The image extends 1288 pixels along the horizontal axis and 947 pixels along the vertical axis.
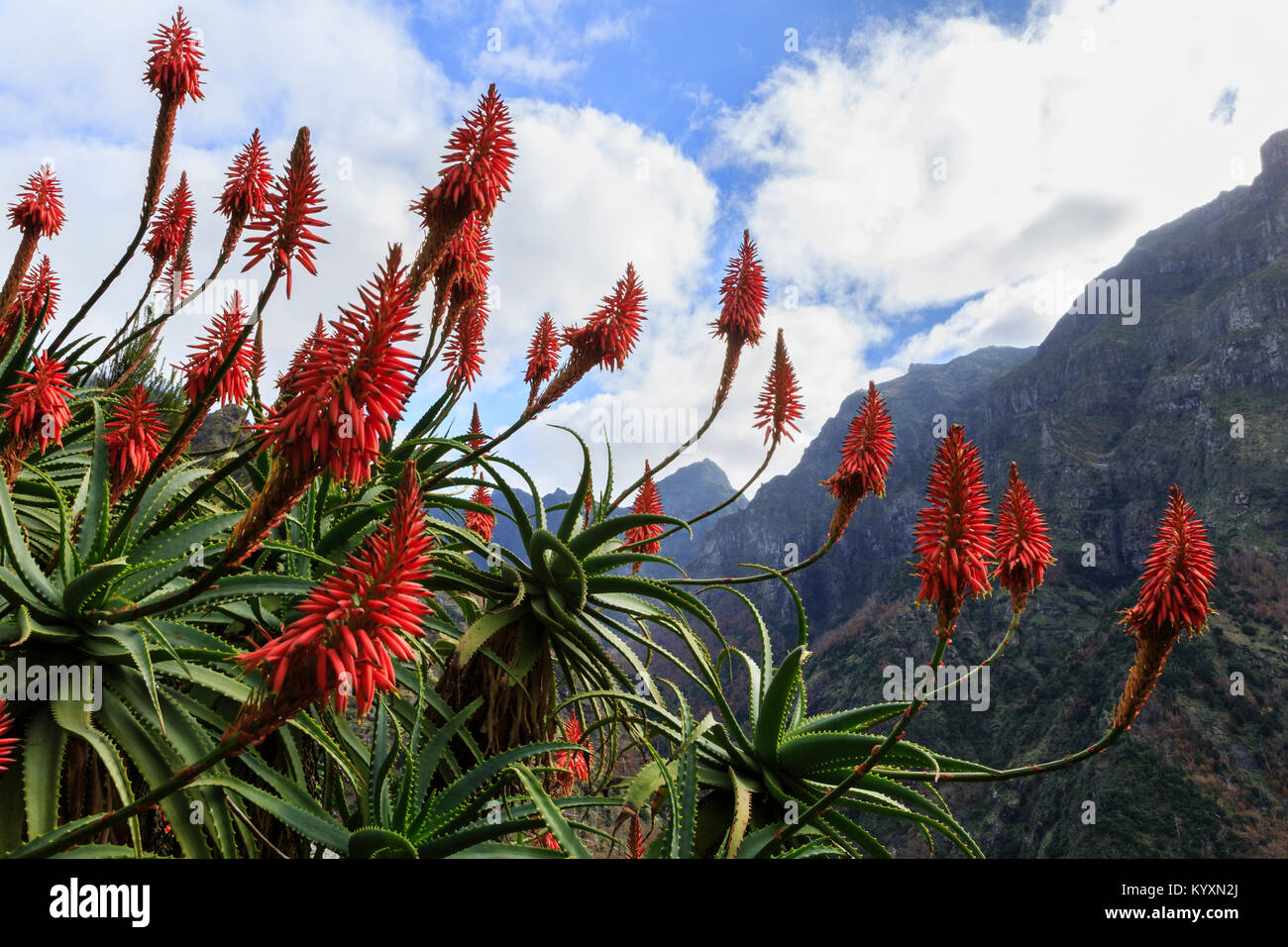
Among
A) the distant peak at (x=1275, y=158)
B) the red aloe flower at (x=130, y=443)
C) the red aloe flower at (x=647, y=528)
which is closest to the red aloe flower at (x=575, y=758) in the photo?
the red aloe flower at (x=647, y=528)

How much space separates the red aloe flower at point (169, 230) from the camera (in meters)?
4.53

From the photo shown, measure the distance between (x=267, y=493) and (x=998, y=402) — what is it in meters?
155

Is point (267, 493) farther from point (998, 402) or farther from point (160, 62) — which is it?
point (998, 402)

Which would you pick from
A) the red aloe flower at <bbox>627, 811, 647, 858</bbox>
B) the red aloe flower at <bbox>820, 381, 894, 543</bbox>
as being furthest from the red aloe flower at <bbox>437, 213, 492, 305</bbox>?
the red aloe flower at <bbox>627, 811, 647, 858</bbox>

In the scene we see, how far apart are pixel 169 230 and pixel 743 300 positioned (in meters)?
→ 3.81

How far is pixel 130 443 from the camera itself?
2.43 meters

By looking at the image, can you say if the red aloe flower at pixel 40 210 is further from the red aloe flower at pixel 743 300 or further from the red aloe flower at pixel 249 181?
the red aloe flower at pixel 743 300

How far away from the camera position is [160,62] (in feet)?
13.3

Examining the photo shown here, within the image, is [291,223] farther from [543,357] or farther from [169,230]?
[169,230]

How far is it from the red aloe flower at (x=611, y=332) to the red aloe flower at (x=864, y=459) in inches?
51.2

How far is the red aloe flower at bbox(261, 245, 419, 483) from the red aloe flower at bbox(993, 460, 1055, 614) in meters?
2.14

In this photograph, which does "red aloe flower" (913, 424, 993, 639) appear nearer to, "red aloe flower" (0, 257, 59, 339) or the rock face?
"red aloe flower" (0, 257, 59, 339)

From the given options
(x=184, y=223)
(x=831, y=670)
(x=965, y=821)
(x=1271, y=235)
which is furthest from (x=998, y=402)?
(x=184, y=223)

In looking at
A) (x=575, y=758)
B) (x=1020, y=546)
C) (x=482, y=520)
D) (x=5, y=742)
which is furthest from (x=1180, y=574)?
(x=482, y=520)
